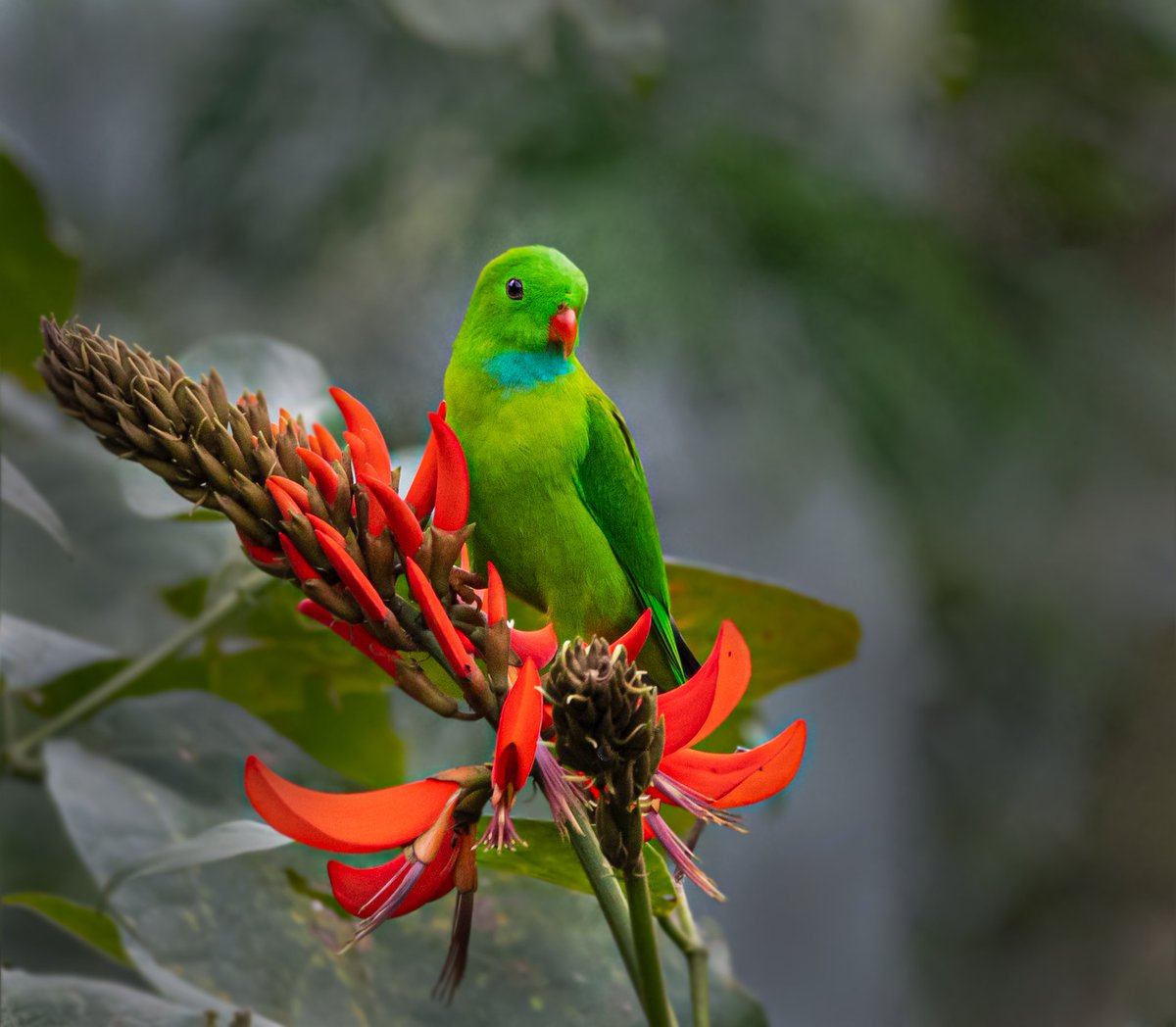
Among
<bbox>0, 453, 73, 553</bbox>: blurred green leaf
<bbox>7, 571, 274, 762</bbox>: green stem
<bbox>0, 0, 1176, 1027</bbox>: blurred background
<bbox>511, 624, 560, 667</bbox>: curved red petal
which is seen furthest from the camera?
<bbox>0, 0, 1176, 1027</bbox>: blurred background

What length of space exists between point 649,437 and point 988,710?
0.94 m

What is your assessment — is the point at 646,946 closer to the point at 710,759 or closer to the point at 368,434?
the point at 710,759

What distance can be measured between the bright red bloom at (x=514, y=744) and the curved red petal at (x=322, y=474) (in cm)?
10

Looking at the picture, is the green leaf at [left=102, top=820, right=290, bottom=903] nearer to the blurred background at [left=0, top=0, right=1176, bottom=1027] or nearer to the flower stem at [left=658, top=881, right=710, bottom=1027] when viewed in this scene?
the flower stem at [left=658, top=881, right=710, bottom=1027]

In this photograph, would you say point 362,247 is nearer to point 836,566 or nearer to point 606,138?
point 606,138

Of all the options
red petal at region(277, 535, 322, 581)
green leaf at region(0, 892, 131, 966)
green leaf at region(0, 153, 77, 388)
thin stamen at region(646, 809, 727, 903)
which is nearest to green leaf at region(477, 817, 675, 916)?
thin stamen at region(646, 809, 727, 903)

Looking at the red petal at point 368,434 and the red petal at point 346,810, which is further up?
the red petal at point 368,434

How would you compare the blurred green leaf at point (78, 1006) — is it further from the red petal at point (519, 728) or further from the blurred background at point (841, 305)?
the blurred background at point (841, 305)

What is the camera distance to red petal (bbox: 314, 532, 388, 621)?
44 cm

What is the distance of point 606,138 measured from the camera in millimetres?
1571

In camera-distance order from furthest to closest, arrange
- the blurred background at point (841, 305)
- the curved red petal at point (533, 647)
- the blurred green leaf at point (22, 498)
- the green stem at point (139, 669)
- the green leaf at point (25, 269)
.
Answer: the blurred background at point (841, 305)
the green leaf at point (25, 269)
the green stem at point (139, 669)
the blurred green leaf at point (22, 498)
the curved red petal at point (533, 647)

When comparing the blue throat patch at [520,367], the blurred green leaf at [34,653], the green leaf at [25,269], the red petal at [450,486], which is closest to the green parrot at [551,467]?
the blue throat patch at [520,367]

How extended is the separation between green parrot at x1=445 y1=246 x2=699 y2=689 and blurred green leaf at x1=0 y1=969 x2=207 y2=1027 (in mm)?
251

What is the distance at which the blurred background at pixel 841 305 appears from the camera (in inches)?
57.1
